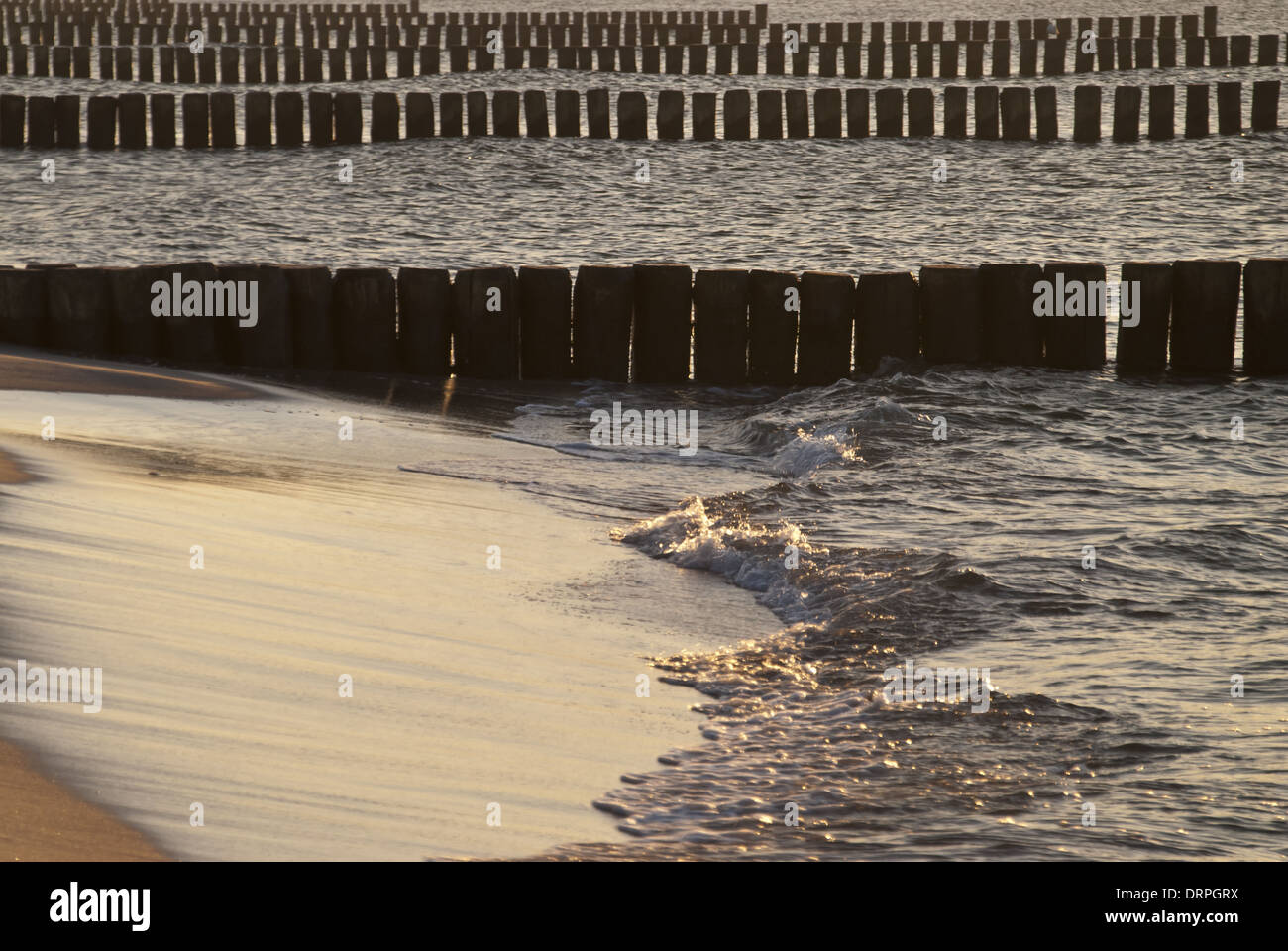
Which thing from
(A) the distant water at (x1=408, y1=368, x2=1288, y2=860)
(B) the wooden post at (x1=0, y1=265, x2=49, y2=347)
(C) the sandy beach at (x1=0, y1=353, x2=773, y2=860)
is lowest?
(A) the distant water at (x1=408, y1=368, x2=1288, y2=860)

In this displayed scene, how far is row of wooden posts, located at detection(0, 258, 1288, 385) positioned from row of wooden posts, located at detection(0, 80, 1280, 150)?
14.9 m

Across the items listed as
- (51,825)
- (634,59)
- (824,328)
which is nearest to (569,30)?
(634,59)

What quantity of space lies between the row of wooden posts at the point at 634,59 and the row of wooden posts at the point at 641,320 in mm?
23035

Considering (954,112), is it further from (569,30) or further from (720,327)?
(569,30)

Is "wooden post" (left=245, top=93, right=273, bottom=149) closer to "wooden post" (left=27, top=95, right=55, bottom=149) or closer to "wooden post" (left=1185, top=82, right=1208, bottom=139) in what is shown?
"wooden post" (left=27, top=95, right=55, bottom=149)

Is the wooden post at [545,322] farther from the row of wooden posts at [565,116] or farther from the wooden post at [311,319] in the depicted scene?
the row of wooden posts at [565,116]

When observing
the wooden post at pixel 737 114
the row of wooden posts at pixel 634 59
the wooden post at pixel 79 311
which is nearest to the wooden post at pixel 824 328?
the wooden post at pixel 79 311

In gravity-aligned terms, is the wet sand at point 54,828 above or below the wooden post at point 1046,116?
below

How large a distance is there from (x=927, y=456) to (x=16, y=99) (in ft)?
70.0

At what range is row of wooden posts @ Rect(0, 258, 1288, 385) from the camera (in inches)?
439

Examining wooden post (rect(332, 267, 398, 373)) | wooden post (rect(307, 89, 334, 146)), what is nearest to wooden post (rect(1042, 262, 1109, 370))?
wooden post (rect(332, 267, 398, 373))

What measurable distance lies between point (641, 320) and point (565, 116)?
50.8 feet

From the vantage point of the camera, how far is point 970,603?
6.71m

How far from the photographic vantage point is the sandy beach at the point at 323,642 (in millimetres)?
4410
